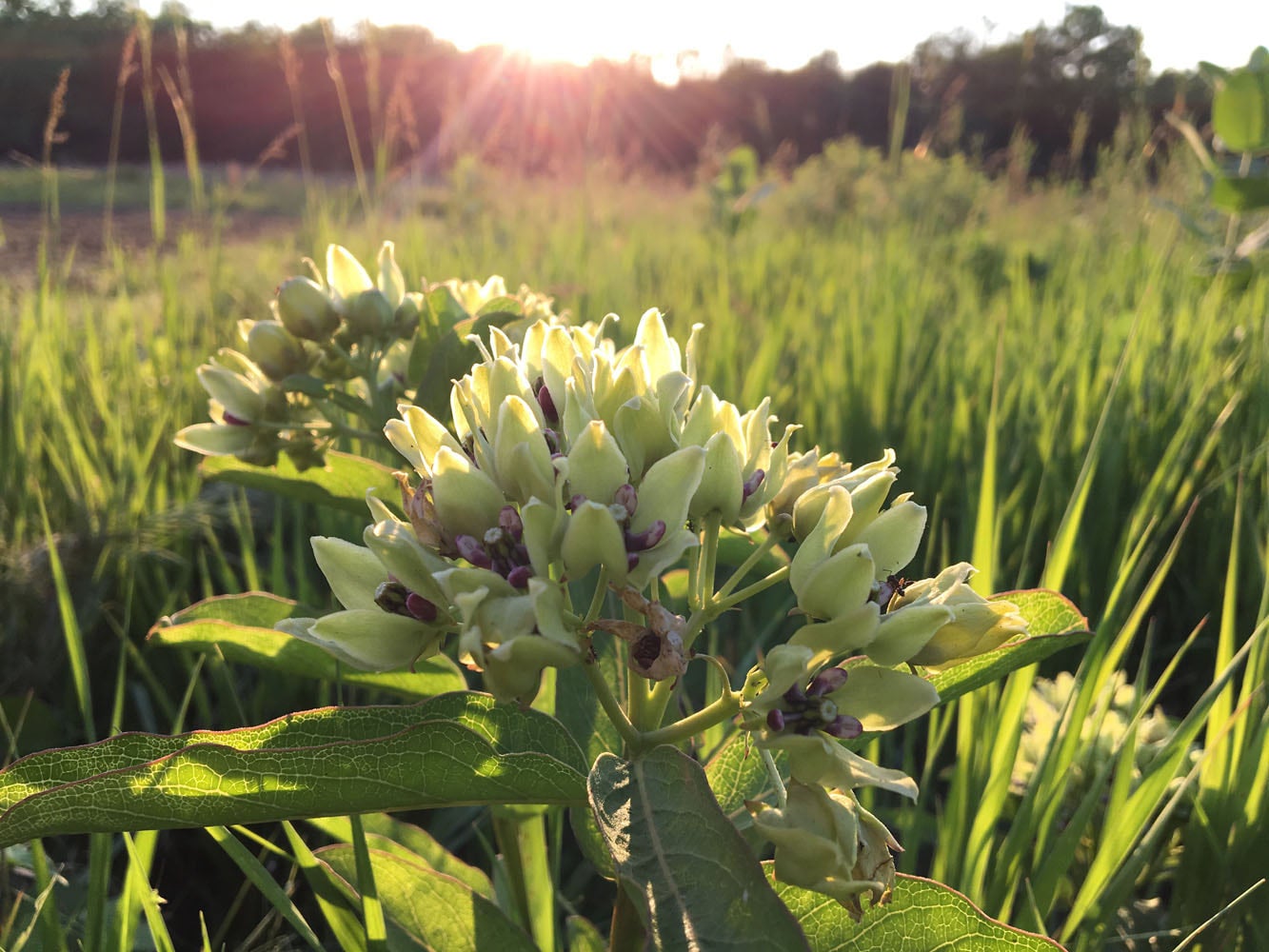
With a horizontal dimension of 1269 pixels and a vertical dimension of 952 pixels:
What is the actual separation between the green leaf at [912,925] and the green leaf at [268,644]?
34 centimetres

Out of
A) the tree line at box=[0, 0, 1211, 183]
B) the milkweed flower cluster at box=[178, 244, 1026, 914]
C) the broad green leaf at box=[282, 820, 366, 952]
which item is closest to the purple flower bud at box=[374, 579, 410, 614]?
the milkweed flower cluster at box=[178, 244, 1026, 914]

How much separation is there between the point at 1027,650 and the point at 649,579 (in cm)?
31

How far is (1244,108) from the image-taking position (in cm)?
234

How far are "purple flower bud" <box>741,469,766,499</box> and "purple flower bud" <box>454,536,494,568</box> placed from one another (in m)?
0.20

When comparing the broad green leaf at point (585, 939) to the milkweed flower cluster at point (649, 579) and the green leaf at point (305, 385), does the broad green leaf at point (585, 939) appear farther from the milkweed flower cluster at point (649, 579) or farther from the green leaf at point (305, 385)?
the green leaf at point (305, 385)

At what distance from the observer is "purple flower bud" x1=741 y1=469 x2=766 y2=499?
27.3 inches

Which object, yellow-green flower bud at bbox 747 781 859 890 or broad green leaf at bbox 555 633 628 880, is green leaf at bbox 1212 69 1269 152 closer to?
broad green leaf at bbox 555 633 628 880

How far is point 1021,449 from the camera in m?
1.81

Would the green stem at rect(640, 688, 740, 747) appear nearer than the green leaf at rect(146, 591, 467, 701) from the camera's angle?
Yes

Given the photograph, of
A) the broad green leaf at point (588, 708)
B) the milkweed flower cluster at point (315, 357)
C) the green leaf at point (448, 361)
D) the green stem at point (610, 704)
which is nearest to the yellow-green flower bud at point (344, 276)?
the milkweed flower cluster at point (315, 357)

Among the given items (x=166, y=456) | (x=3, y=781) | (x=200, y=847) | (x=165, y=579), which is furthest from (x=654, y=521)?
(x=166, y=456)

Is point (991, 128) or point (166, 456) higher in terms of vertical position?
point (991, 128)

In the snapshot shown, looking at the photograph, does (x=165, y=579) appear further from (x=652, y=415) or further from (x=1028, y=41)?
(x=1028, y=41)

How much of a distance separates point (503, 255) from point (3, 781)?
3322 millimetres
